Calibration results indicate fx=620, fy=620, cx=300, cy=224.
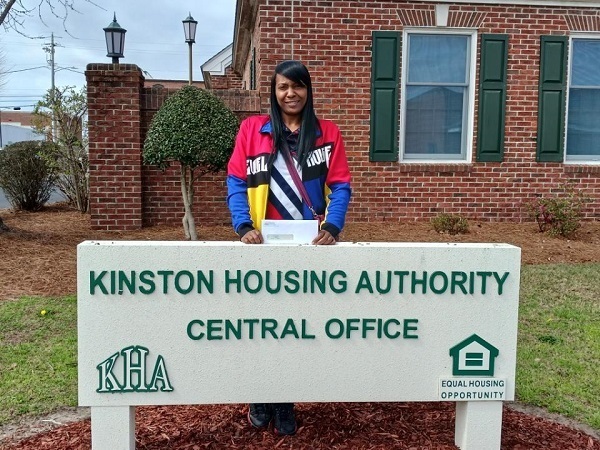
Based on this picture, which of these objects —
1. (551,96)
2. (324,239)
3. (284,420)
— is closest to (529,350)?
(284,420)

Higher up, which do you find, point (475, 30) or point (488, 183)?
point (475, 30)

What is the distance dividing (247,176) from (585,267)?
5078mm

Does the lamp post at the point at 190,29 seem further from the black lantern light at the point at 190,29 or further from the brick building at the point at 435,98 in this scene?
the brick building at the point at 435,98

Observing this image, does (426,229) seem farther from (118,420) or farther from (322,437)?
(118,420)

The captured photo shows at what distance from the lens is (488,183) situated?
9141 mm

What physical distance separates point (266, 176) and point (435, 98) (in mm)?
6858

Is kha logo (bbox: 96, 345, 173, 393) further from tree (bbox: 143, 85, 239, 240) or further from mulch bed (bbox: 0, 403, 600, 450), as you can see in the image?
tree (bbox: 143, 85, 239, 240)

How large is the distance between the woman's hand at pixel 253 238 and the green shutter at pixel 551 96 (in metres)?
7.61

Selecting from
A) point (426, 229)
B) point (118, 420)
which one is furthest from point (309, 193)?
point (426, 229)

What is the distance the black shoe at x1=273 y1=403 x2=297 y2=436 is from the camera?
9.38 ft

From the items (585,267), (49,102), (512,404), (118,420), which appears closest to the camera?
(118,420)

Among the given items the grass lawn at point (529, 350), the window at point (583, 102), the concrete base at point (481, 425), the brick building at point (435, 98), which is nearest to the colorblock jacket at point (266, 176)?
the concrete base at point (481, 425)

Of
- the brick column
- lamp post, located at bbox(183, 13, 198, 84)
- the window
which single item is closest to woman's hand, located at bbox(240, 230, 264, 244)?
the brick column

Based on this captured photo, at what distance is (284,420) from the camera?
9.41ft
